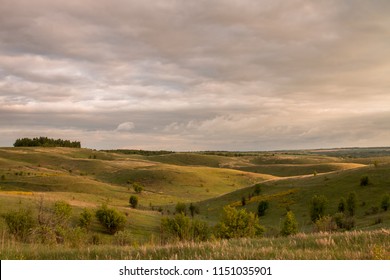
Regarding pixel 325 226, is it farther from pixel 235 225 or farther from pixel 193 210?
pixel 193 210

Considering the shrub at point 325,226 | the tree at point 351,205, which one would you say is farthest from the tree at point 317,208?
the shrub at point 325,226

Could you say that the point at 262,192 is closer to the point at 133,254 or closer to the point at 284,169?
the point at 133,254

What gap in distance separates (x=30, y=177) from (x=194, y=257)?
114m

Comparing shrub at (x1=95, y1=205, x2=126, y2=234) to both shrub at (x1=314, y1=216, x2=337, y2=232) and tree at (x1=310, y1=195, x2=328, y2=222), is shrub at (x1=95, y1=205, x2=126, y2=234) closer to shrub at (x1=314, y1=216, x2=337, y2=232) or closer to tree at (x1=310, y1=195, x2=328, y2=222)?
tree at (x1=310, y1=195, x2=328, y2=222)

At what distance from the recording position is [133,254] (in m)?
6.85

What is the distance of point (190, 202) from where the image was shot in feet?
317

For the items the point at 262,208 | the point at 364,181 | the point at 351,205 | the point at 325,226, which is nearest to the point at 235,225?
the point at 325,226

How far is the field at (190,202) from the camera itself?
6.92 meters

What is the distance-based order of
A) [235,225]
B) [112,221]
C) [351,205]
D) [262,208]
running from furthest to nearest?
[262,208], [351,205], [112,221], [235,225]

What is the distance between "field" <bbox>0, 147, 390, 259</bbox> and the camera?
6.92 meters

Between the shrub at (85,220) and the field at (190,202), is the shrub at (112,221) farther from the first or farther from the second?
the shrub at (85,220)

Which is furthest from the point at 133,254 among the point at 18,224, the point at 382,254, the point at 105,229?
the point at 105,229

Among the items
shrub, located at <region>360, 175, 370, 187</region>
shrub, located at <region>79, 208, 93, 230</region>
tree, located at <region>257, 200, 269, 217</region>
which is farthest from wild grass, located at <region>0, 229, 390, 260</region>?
shrub, located at <region>360, 175, 370, 187</region>

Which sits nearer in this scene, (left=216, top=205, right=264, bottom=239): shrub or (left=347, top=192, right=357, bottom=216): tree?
(left=216, top=205, right=264, bottom=239): shrub
